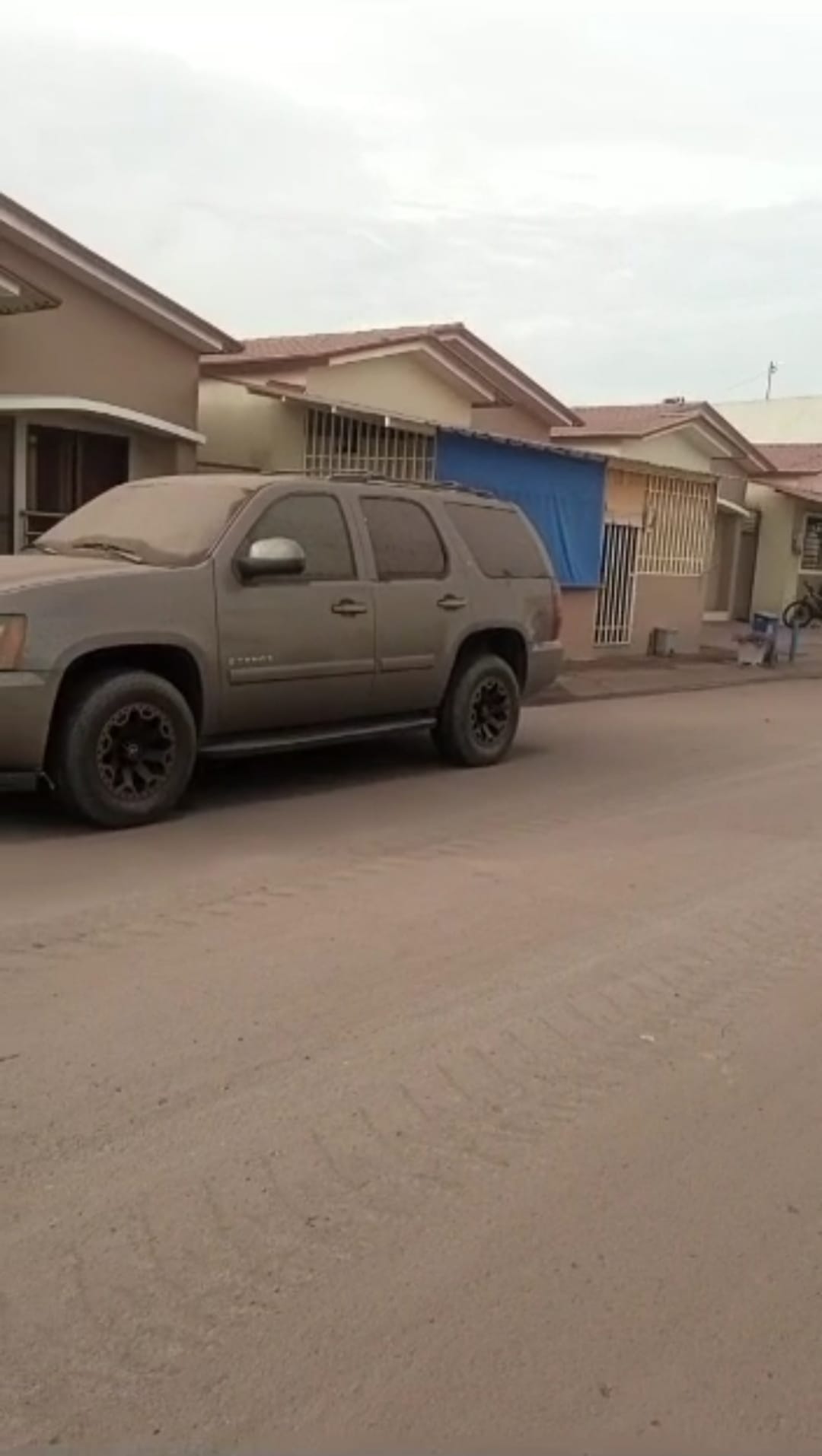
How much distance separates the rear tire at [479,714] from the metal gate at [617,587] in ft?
29.1

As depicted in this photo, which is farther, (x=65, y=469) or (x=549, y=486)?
(x=549, y=486)

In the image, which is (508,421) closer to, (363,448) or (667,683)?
(363,448)

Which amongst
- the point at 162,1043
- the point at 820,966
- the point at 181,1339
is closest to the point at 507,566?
the point at 820,966

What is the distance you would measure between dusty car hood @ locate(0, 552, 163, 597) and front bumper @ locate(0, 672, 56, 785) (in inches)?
18.3

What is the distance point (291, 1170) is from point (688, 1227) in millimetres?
1038

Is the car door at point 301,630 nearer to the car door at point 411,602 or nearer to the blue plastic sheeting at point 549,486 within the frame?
the car door at point 411,602

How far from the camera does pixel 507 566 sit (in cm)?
914

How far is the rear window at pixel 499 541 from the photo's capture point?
29.0 ft

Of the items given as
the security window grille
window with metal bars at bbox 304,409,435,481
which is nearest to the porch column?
window with metal bars at bbox 304,409,435,481

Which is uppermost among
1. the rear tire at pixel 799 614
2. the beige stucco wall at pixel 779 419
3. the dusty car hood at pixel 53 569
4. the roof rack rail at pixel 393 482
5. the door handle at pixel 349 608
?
the beige stucco wall at pixel 779 419

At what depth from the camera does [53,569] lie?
6484mm

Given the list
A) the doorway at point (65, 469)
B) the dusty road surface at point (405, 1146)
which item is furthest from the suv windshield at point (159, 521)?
the doorway at point (65, 469)

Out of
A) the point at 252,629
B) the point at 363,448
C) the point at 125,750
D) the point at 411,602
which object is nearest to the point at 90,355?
the point at 363,448

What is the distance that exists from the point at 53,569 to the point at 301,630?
1.55m
